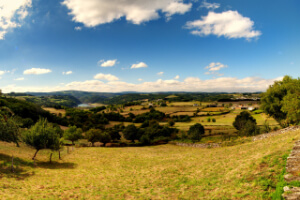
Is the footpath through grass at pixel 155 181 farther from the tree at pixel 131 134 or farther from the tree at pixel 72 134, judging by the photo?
the tree at pixel 131 134

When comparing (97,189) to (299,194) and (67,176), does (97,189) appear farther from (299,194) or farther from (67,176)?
(299,194)

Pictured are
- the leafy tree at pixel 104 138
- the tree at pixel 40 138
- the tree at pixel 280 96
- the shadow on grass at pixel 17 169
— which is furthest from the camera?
the leafy tree at pixel 104 138

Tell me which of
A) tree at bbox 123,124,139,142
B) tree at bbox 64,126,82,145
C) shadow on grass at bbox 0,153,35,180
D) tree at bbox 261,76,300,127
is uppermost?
tree at bbox 261,76,300,127

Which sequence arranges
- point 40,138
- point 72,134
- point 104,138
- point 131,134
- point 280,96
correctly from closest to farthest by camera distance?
point 40,138, point 280,96, point 72,134, point 104,138, point 131,134

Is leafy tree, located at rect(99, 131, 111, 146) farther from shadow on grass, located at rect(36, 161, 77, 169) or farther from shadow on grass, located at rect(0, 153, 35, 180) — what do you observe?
shadow on grass, located at rect(0, 153, 35, 180)

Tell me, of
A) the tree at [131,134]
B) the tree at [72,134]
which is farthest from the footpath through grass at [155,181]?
the tree at [131,134]

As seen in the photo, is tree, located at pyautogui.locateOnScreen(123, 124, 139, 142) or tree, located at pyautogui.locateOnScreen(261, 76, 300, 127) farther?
tree, located at pyautogui.locateOnScreen(123, 124, 139, 142)

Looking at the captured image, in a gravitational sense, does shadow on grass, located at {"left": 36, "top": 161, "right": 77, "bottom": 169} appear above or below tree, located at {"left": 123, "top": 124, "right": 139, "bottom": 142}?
above

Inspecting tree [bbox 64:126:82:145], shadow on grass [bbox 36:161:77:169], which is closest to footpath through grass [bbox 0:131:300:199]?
shadow on grass [bbox 36:161:77:169]

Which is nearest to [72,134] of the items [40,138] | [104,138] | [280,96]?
[104,138]

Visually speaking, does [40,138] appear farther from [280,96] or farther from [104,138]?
[280,96]

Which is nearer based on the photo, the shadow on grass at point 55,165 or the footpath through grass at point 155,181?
the footpath through grass at point 155,181

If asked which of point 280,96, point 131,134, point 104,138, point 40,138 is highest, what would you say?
point 280,96

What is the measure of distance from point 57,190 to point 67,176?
18.7 ft
